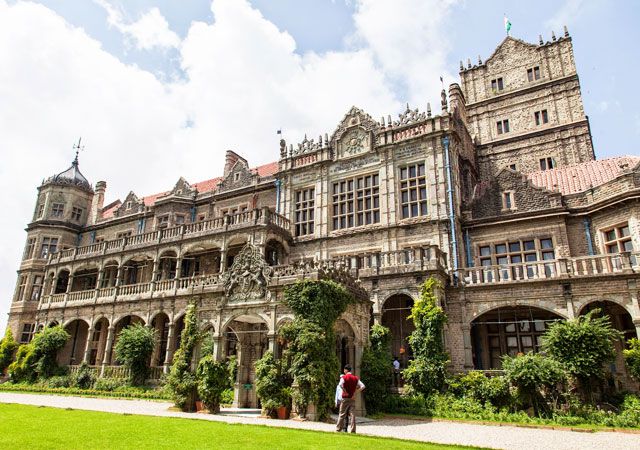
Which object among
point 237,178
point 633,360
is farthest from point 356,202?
point 633,360

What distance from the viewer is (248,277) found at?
16625 millimetres

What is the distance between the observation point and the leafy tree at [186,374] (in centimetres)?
1597

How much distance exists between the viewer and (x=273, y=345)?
15.3m

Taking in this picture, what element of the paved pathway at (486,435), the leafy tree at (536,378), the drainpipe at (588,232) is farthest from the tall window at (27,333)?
the drainpipe at (588,232)

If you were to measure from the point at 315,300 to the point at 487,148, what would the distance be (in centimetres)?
2228

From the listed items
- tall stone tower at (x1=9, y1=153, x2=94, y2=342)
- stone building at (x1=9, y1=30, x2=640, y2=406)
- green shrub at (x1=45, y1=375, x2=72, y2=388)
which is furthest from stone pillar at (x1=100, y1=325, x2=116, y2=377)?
tall stone tower at (x1=9, y1=153, x2=94, y2=342)

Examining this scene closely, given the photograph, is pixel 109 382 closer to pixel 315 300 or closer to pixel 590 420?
pixel 315 300

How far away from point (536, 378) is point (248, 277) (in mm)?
10336

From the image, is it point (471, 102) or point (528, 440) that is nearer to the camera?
point (528, 440)

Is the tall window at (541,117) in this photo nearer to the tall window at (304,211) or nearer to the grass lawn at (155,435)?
the tall window at (304,211)

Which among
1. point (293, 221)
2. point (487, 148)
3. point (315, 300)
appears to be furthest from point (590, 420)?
point (487, 148)

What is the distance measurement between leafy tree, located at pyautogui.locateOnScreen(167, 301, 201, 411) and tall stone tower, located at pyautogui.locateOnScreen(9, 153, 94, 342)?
22.5 metres

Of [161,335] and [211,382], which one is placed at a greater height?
[161,335]

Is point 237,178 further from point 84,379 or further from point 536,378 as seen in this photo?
point 536,378
